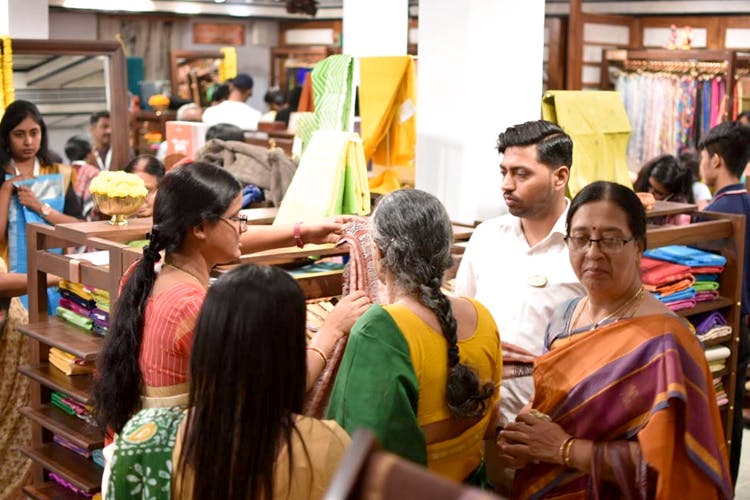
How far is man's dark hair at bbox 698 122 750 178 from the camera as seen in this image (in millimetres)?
5184

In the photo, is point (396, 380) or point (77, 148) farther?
point (77, 148)

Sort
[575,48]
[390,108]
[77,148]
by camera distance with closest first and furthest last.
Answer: [390,108], [77,148], [575,48]

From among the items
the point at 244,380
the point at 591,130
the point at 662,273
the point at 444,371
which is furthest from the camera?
the point at 591,130

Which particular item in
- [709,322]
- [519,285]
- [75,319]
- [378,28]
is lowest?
[709,322]

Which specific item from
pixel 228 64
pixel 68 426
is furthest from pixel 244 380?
pixel 228 64

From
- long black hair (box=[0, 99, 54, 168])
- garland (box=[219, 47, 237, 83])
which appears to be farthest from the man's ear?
garland (box=[219, 47, 237, 83])

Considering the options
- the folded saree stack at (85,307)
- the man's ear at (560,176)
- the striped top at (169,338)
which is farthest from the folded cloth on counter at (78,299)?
the man's ear at (560,176)

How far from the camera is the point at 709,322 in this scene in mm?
4152

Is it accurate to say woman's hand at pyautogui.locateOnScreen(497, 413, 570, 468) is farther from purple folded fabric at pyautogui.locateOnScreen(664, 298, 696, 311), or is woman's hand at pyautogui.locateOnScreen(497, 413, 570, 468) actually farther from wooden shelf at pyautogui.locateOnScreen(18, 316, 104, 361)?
purple folded fabric at pyautogui.locateOnScreen(664, 298, 696, 311)

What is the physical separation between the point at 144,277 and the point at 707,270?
2496 mm

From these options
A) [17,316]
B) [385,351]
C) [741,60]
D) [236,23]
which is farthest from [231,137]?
[236,23]

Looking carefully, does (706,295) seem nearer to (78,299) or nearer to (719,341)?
(719,341)

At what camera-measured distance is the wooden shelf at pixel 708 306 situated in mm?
4015

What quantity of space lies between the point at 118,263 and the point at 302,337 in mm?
1384
